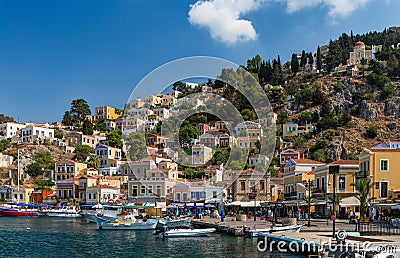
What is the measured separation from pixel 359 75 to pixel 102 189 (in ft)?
218

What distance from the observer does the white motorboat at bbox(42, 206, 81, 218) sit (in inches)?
2537

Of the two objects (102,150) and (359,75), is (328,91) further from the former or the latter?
(102,150)

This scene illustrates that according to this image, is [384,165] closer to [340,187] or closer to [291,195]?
[340,187]

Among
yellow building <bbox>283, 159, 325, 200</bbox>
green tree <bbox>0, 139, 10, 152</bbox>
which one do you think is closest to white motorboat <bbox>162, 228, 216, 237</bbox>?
yellow building <bbox>283, 159, 325, 200</bbox>

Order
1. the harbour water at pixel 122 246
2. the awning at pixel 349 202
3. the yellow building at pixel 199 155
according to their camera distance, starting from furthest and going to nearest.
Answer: the yellow building at pixel 199 155
the awning at pixel 349 202
the harbour water at pixel 122 246

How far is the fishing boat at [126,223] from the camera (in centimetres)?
3850

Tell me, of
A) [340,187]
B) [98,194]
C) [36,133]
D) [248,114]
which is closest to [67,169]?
[98,194]

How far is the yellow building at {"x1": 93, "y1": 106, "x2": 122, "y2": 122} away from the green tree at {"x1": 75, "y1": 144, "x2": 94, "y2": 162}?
30.1 meters

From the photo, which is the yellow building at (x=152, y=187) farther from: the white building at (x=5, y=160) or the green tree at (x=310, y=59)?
the green tree at (x=310, y=59)

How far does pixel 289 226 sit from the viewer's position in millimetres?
27328

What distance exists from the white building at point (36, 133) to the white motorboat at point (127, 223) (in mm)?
64785

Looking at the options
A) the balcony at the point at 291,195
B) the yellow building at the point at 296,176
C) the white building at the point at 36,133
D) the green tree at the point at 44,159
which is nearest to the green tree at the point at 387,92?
the yellow building at the point at 296,176

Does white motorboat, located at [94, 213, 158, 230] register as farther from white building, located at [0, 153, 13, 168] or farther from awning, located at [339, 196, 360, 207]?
white building, located at [0, 153, 13, 168]

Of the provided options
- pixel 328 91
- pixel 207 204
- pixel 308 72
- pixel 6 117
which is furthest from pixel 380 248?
pixel 6 117
